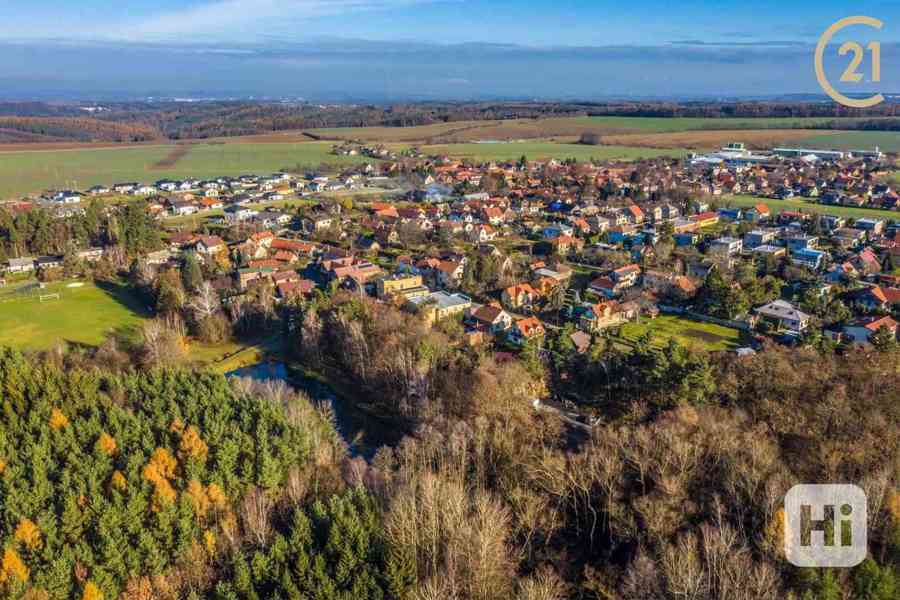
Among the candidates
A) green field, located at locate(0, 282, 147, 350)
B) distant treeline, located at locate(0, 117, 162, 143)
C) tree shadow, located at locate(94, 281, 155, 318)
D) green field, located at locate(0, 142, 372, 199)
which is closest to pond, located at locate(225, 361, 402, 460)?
green field, located at locate(0, 282, 147, 350)

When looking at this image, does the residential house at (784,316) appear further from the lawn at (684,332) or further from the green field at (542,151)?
the green field at (542,151)

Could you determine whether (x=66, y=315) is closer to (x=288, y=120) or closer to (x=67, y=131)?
(x=67, y=131)

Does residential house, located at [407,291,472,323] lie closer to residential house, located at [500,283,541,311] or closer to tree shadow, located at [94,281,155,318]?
residential house, located at [500,283,541,311]

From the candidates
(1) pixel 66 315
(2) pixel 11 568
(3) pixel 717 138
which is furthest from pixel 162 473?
(3) pixel 717 138

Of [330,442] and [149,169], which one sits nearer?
[330,442]

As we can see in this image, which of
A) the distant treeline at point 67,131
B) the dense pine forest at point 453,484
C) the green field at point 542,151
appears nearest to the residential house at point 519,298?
the dense pine forest at point 453,484

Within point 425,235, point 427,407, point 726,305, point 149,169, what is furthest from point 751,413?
point 149,169

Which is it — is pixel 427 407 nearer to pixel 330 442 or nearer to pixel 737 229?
pixel 330 442
